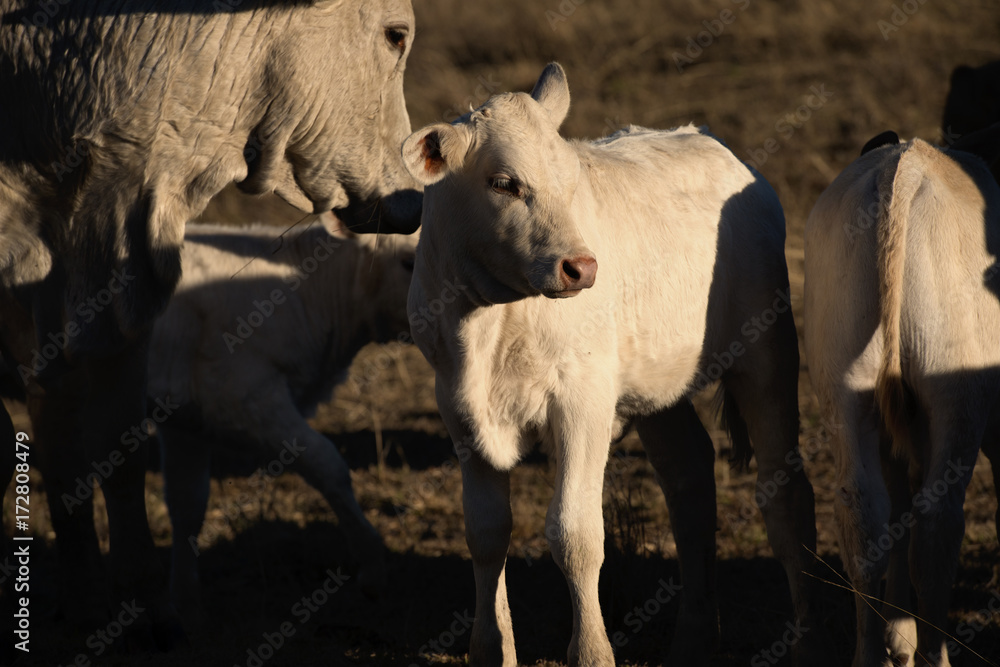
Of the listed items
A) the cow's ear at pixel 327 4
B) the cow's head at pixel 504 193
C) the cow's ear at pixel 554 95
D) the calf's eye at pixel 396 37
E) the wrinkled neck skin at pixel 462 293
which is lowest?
the wrinkled neck skin at pixel 462 293

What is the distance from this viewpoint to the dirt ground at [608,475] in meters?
5.08

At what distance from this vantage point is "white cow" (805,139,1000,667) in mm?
3725

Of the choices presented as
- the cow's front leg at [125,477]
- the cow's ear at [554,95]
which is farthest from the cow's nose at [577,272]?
the cow's front leg at [125,477]

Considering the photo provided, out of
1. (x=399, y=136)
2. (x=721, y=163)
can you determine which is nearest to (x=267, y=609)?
(x=399, y=136)

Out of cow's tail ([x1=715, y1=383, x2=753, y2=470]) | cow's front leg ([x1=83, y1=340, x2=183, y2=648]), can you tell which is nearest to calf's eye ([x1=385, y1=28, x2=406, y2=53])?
cow's front leg ([x1=83, y1=340, x2=183, y2=648])

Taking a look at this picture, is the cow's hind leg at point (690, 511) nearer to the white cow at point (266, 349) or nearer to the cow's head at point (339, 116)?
the cow's head at point (339, 116)

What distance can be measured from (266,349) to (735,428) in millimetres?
2888

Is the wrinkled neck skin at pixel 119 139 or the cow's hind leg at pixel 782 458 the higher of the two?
the wrinkled neck skin at pixel 119 139

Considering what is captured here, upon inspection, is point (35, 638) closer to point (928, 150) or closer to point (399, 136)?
point (399, 136)

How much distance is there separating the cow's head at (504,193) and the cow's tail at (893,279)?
43.3 inches

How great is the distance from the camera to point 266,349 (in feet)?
20.8

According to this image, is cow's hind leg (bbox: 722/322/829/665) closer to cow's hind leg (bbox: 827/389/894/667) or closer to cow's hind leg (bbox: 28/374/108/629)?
cow's hind leg (bbox: 827/389/894/667)

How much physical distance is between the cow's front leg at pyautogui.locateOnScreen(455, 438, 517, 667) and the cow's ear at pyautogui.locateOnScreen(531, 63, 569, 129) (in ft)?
4.17

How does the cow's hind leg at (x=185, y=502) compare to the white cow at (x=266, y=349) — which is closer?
the cow's hind leg at (x=185, y=502)
